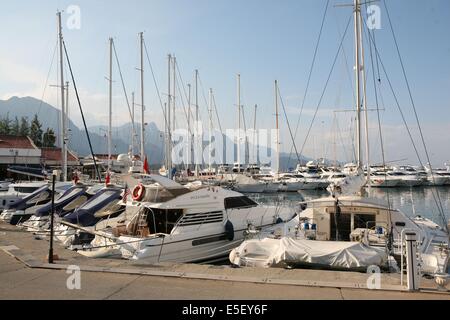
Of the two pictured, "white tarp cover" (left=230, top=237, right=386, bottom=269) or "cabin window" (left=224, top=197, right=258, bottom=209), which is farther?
"cabin window" (left=224, top=197, right=258, bottom=209)

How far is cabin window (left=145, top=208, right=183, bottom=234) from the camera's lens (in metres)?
14.3

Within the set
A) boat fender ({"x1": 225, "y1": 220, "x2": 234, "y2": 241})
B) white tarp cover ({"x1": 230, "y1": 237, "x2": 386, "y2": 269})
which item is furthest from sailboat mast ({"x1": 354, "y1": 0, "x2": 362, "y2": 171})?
white tarp cover ({"x1": 230, "y1": 237, "x2": 386, "y2": 269})

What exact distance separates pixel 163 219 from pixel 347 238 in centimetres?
712

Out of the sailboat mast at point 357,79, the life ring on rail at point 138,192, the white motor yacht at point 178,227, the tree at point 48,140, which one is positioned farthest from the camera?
the tree at point 48,140

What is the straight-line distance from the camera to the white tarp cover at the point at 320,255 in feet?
30.4

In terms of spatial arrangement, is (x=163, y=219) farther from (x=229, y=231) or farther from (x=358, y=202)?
(x=358, y=202)

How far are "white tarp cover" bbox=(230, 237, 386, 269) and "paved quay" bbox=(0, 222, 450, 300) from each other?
1711mm

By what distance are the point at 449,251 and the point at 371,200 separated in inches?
130

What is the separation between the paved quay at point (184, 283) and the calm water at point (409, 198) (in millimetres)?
20009

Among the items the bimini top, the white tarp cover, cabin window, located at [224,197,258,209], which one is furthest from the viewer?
cabin window, located at [224,197,258,209]
